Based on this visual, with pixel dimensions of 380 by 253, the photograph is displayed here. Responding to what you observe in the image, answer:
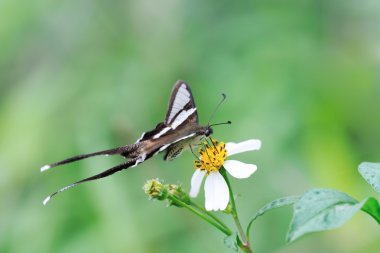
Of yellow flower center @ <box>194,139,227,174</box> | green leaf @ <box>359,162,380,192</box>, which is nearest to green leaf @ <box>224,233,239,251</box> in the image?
green leaf @ <box>359,162,380,192</box>

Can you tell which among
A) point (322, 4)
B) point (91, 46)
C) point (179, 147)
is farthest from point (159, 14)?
point (179, 147)

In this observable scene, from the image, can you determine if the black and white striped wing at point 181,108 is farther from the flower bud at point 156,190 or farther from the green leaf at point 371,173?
the green leaf at point 371,173

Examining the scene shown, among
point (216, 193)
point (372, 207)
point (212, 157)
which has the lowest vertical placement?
point (372, 207)

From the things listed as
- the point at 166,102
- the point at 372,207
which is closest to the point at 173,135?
the point at 372,207

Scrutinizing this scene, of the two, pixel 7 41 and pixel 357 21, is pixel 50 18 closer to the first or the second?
pixel 7 41

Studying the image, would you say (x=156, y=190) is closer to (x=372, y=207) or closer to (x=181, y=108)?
(x=181, y=108)

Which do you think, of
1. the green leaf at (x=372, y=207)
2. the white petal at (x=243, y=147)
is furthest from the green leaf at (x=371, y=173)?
the white petal at (x=243, y=147)
